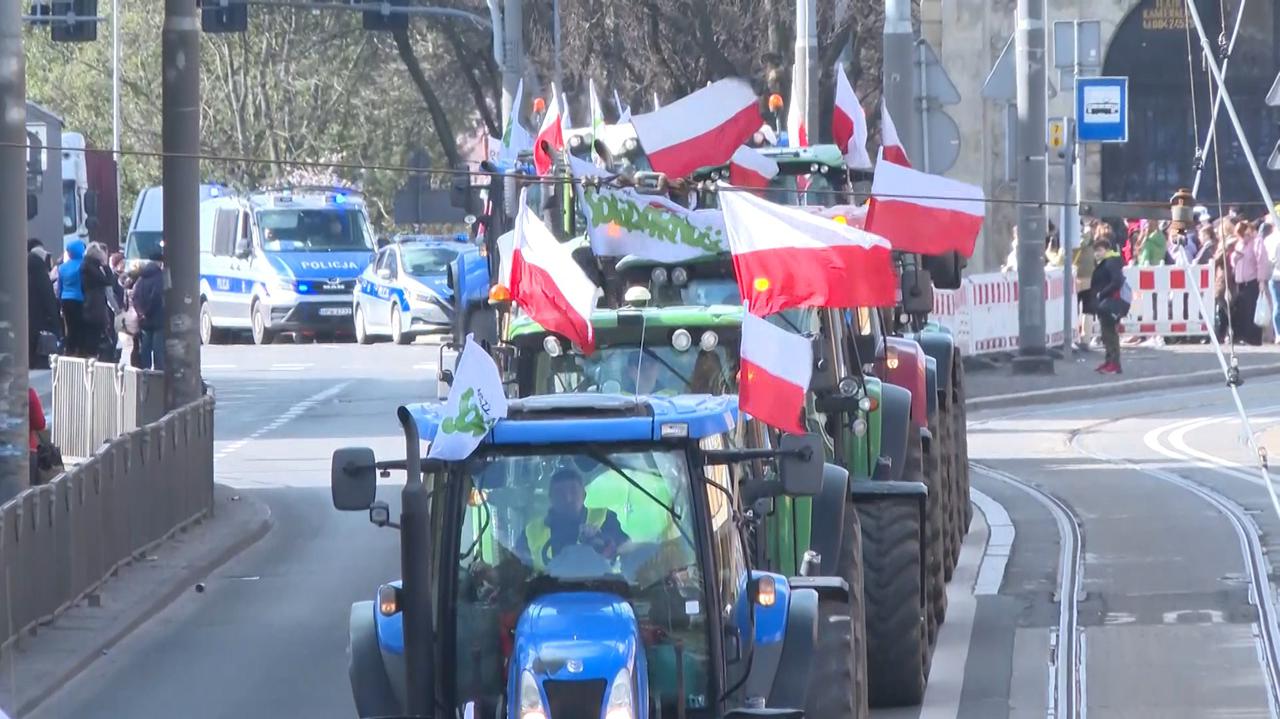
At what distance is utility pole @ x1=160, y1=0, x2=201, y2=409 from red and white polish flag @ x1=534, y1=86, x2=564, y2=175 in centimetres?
263

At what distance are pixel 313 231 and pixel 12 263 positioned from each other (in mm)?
26498

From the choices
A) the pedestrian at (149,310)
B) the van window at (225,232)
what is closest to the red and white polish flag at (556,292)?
the pedestrian at (149,310)

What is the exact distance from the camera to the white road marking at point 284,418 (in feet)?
73.4

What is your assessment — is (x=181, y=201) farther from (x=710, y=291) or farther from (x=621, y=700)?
(x=621, y=700)

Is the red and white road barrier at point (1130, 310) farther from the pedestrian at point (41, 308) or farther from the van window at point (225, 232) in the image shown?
the van window at point (225, 232)

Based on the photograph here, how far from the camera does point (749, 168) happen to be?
550 inches

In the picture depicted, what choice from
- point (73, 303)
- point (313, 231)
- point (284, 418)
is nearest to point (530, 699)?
point (284, 418)

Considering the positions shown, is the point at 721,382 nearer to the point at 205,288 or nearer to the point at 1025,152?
the point at 1025,152

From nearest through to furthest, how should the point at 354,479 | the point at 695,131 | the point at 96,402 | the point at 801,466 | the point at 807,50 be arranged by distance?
the point at 354,479 → the point at 801,466 → the point at 695,131 → the point at 96,402 → the point at 807,50

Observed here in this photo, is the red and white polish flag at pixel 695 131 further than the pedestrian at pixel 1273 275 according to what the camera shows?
No

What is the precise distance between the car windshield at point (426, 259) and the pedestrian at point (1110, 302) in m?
11.8

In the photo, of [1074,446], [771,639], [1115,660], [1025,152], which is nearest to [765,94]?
[1025,152]

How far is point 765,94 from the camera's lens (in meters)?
40.1

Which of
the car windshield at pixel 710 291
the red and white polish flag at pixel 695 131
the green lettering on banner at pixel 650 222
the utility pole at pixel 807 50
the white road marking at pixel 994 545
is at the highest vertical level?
the utility pole at pixel 807 50
